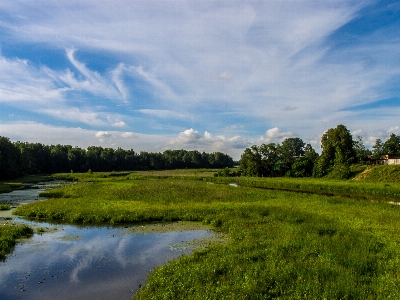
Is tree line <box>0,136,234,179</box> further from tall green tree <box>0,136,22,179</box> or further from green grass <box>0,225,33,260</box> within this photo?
green grass <box>0,225,33,260</box>

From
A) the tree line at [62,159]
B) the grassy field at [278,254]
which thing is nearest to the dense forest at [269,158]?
Result: the tree line at [62,159]

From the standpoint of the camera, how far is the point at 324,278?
1372cm

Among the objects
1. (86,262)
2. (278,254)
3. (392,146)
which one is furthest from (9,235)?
(392,146)

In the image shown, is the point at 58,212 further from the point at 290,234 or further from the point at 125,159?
→ the point at 125,159

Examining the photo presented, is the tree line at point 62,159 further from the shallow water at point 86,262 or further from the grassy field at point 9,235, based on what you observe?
the shallow water at point 86,262

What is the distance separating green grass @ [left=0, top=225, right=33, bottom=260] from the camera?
19.8 m

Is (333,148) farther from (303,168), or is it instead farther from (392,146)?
(392,146)

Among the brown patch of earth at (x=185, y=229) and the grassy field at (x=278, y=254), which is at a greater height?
the grassy field at (x=278, y=254)

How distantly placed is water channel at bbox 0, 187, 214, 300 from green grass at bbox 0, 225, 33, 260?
481 mm

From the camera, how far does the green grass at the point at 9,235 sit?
19828 mm

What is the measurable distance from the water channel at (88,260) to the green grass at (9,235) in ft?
1.58

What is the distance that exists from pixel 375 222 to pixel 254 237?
12799 mm

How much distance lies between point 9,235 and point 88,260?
8619 mm

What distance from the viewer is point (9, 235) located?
73.9 feet
